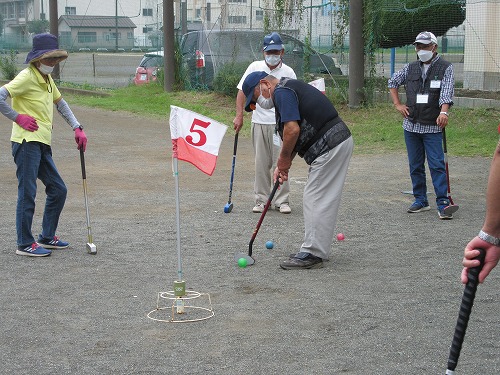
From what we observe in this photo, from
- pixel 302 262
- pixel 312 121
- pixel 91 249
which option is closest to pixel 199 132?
pixel 312 121

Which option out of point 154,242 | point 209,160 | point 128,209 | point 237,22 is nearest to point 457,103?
point 237,22

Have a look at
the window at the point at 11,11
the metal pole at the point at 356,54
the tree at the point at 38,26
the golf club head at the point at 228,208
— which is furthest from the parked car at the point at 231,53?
the window at the point at 11,11

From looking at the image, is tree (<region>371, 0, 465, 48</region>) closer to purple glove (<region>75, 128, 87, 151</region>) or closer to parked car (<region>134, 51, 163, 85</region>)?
parked car (<region>134, 51, 163, 85</region>)

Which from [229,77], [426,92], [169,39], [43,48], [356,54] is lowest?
[229,77]

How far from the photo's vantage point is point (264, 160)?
9.88 m

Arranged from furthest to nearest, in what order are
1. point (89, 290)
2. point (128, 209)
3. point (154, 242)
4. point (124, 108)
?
point (124, 108) → point (128, 209) → point (154, 242) → point (89, 290)

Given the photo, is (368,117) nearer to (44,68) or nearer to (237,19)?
(237,19)

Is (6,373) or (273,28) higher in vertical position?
(273,28)

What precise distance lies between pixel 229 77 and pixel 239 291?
14.0 m

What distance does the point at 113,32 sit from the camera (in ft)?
118

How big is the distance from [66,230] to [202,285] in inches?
104

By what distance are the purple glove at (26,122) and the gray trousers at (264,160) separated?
118 inches

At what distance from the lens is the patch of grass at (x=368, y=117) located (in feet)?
47.7

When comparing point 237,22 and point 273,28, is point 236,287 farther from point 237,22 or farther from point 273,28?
point 237,22
